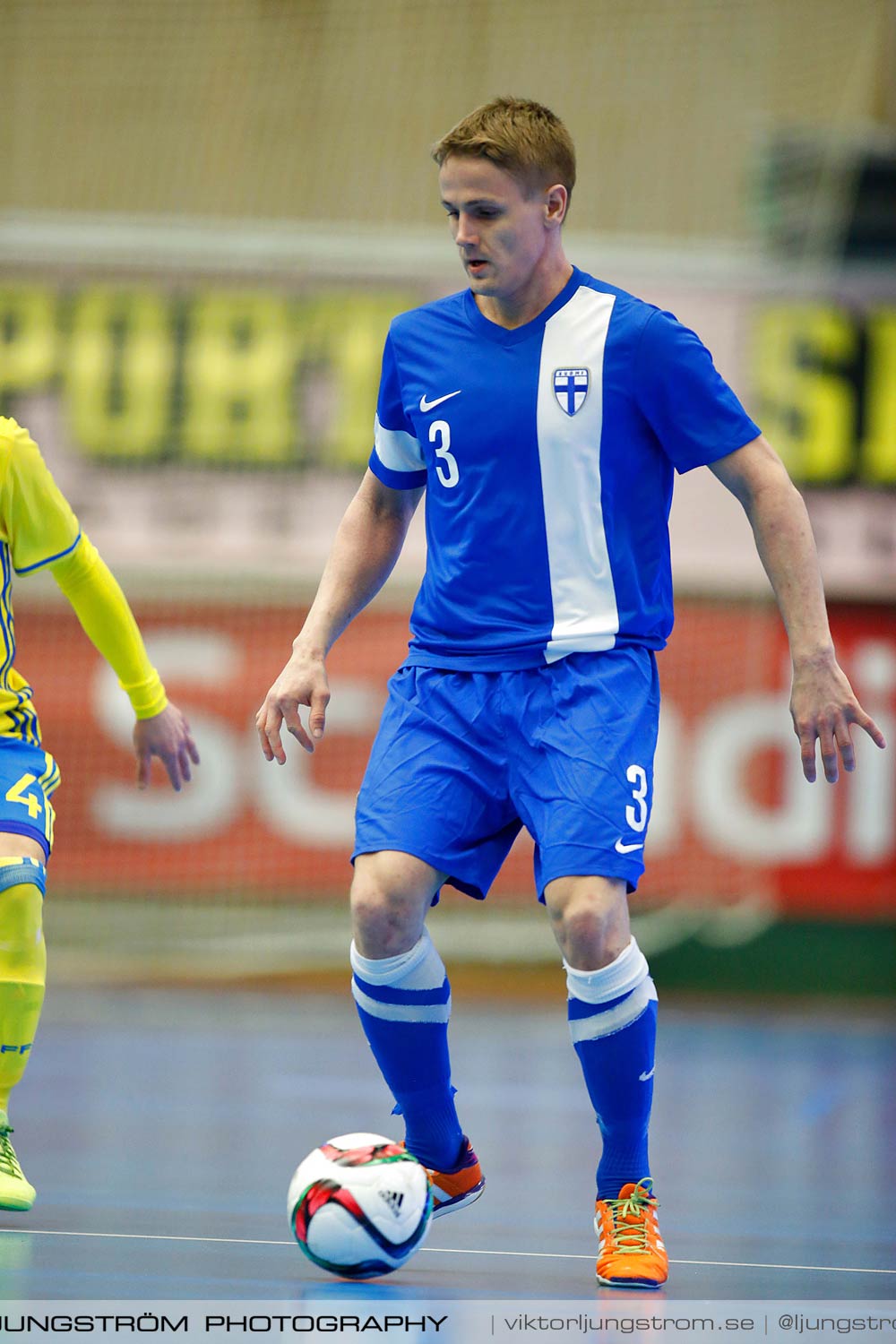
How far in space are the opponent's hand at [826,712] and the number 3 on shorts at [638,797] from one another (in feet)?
0.99

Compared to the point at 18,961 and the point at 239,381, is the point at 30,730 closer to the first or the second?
the point at 18,961

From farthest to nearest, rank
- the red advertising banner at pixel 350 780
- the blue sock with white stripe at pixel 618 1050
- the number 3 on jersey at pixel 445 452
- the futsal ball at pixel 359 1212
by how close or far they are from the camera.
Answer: the red advertising banner at pixel 350 780
the number 3 on jersey at pixel 445 452
the blue sock with white stripe at pixel 618 1050
the futsal ball at pixel 359 1212

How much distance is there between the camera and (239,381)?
10750 millimetres

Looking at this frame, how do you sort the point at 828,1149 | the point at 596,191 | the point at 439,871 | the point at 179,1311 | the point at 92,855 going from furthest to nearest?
the point at 596,191 < the point at 92,855 < the point at 828,1149 < the point at 439,871 < the point at 179,1311

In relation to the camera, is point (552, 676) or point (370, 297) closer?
point (552, 676)

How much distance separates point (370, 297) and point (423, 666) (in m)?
7.30

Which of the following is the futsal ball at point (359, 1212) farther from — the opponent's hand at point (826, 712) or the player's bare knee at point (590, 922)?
the opponent's hand at point (826, 712)

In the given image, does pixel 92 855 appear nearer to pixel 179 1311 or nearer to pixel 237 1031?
pixel 237 1031

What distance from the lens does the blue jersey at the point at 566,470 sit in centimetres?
357

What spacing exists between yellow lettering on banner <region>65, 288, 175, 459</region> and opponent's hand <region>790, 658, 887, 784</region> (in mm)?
7792

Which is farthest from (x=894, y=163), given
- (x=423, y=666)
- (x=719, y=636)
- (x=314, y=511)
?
(x=423, y=666)

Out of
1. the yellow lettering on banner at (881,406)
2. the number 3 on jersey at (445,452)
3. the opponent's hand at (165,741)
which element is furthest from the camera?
the yellow lettering on banner at (881,406)

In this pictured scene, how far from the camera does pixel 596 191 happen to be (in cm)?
1128

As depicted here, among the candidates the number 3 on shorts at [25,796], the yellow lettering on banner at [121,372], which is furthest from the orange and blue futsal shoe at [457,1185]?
the yellow lettering on banner at [121,372]
